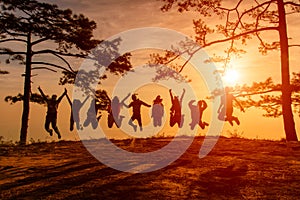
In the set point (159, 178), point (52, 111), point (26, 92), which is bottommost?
point (159, 178)

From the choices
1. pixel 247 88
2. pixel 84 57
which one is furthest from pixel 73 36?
pixel 247 88

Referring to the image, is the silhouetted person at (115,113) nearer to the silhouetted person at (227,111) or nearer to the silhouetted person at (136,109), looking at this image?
the silhouetted person at (136,109)

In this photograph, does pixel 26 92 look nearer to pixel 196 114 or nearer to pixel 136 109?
pixel 136 109

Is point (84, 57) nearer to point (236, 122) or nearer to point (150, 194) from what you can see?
point (236, 122)

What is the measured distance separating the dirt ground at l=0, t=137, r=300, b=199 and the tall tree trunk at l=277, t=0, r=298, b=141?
22.4ft

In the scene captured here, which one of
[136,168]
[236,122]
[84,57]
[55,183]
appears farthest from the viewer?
[84,57]

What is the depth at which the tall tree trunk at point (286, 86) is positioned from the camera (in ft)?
68.1

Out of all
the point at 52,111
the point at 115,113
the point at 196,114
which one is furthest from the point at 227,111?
the point at 52,111

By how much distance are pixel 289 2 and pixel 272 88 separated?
4725 mm

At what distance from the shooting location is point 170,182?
31.0ft

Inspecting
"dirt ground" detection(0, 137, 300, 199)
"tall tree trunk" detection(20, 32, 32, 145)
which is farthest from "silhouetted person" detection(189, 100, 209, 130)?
"tall tree trunk" detection(20, 32, 32, 145)

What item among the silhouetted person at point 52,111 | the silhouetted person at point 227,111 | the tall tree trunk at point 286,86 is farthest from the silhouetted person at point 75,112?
the tall tree trunk at point 286,86

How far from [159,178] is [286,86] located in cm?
1275

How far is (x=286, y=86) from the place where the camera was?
67.9 feet
